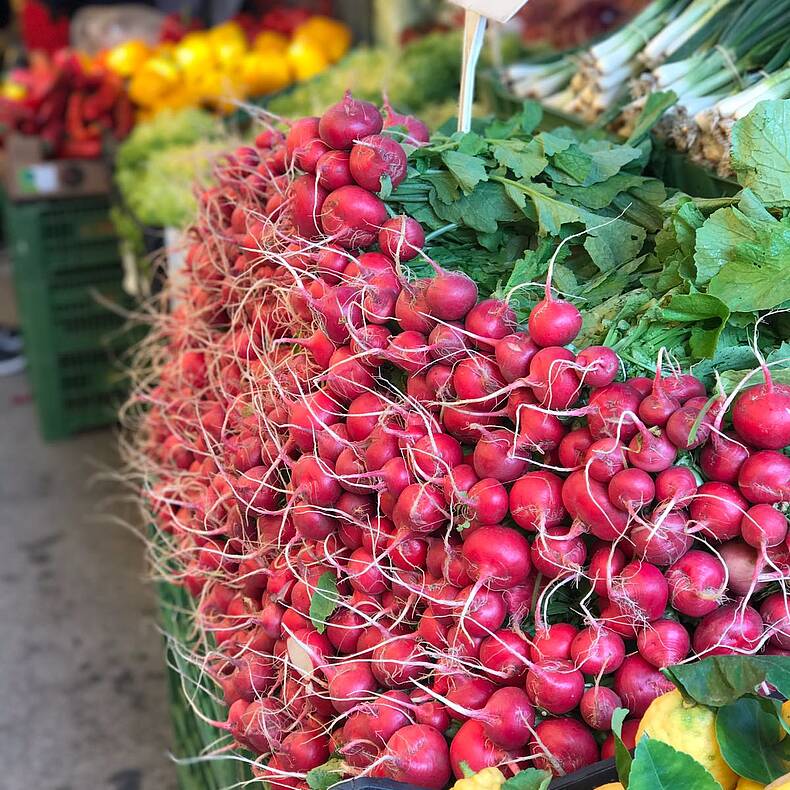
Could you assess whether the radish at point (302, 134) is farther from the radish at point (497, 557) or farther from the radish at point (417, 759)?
the radish at point (417, 759)

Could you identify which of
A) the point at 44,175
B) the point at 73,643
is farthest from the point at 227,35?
the point at 73,643

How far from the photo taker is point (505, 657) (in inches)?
39.4

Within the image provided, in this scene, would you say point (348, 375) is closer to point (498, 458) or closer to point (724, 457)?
point (498, 458)

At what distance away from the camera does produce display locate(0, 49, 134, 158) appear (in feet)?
13.6

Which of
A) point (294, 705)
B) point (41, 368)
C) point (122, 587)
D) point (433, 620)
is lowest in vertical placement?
point (122, 587)

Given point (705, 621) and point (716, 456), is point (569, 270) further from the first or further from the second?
point (705, 621)

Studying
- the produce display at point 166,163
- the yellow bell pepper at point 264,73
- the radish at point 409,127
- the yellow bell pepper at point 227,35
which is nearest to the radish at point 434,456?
the radish at point 409,127

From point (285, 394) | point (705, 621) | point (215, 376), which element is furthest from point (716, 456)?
point (215, 376)

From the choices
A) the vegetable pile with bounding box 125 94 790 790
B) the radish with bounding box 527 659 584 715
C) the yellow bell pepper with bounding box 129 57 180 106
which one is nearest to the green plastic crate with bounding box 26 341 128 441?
the yellow bell pepper with bounding box 129 57 180 106

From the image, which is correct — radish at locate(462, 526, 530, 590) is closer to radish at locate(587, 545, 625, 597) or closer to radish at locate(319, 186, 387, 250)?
radish at locate(587, 545, 625, 597)

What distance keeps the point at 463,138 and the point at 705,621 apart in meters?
0.81

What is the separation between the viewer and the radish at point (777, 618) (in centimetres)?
94

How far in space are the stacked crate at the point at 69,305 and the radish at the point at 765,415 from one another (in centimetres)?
318

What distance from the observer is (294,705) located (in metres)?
1.17
